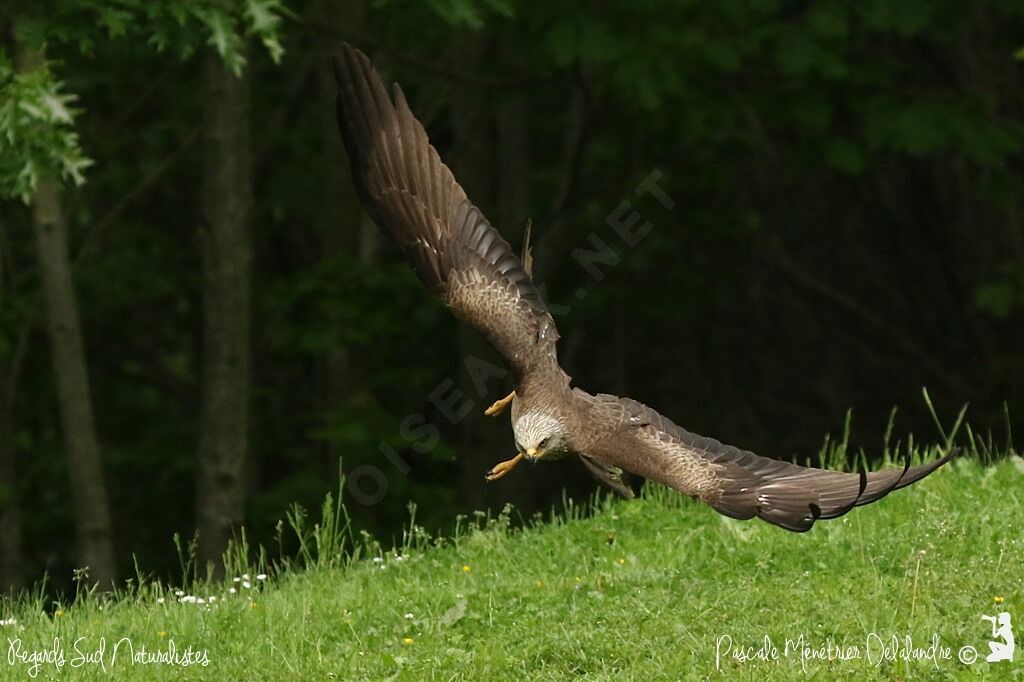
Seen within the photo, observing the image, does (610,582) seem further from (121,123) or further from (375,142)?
(121,123)

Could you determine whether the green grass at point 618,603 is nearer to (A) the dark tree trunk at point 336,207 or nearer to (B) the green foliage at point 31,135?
(B) the green foliage at point 31,135

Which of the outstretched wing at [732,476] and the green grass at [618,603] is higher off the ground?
the outstretched wing at [732,476]

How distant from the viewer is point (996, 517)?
8742 millimetres

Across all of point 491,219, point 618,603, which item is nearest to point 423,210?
point 618,603

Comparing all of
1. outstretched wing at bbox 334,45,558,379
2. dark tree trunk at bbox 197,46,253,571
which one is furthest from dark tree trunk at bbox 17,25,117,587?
outstretched wing at bbox 334,45,558,379

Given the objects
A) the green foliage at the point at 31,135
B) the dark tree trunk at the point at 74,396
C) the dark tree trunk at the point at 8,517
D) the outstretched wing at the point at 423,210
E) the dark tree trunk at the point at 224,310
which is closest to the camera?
the outstretched wing at the point at 423,210

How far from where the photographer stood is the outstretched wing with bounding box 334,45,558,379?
7535mm

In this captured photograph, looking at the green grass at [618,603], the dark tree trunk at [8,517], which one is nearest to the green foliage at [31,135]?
the green grass at [618,603]

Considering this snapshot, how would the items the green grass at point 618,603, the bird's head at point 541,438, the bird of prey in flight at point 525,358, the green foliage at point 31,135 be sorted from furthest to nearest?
the green foliage at point 31,135
the green grass at point 618,603
the bird's head at point 541,438
the bird of prey in flight at point 525,358

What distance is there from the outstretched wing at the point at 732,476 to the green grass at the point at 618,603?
2.44ft

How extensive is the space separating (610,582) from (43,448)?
10.7 metres

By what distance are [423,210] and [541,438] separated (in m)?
1.39

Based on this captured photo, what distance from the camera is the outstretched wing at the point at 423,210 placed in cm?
754

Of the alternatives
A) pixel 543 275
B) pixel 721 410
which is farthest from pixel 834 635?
pixel 721 410
